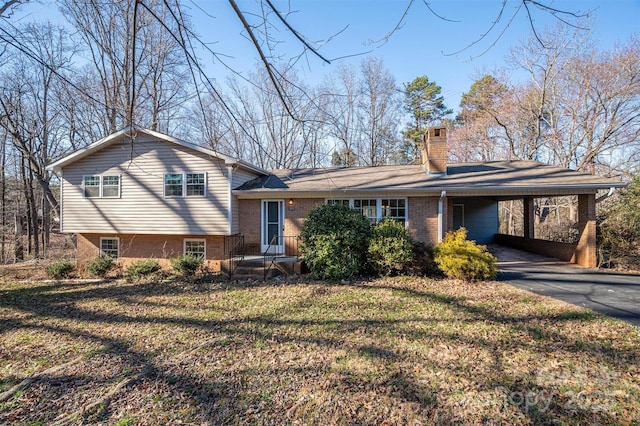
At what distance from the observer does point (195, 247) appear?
11.7 m

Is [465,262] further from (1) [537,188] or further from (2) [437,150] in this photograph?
(2) [437,150]

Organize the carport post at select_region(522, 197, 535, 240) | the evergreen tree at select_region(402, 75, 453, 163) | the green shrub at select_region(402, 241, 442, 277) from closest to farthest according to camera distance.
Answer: the green shrub at select_region(402, 241, 442, 277) → the carport post at select_region(522, 197, 535, 240) → the evergreen tree at select_region(402, 75, 453, 163)

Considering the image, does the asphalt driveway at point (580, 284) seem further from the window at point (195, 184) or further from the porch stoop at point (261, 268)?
the window at point (195, 184)

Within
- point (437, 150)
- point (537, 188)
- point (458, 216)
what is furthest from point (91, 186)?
point (458, 216)

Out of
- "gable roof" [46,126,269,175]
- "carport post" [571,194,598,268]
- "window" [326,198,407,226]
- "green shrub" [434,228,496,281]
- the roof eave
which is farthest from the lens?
"window" [326,198,407,226]

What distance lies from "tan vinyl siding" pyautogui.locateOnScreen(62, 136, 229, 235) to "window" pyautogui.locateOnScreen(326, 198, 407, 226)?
449 cm

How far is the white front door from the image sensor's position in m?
11.3

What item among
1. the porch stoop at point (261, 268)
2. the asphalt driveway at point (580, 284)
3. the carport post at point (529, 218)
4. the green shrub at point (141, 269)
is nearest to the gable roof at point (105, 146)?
the porch stoop at point (261, 268)

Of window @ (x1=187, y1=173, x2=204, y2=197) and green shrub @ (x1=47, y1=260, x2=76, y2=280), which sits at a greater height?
window @ (x1=187, y1=173, x2=204, y2=197)

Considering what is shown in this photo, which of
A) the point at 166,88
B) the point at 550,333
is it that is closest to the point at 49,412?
the point at 550,333

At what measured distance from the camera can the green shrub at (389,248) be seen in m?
8.61

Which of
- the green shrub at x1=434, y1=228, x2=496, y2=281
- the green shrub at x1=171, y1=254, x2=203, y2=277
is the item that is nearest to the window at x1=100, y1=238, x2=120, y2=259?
the green shrub at x1=171, y1=254, x2=203, y2=277

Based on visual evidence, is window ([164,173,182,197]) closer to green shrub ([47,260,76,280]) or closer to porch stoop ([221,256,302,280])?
porch stoop ([221,256,302,280])

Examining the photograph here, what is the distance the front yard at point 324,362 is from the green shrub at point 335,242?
5.50ft
